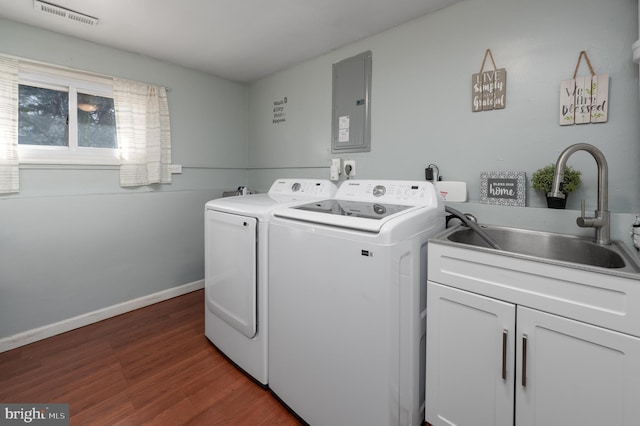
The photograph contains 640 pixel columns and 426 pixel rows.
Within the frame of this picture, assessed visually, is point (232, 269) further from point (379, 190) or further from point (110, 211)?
point (110, 211)

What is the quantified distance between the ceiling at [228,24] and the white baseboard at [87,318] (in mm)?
2208

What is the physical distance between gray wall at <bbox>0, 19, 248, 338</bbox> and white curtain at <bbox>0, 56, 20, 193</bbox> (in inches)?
2.6

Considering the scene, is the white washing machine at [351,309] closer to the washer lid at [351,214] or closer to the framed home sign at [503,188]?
the washer lid at [351,214]

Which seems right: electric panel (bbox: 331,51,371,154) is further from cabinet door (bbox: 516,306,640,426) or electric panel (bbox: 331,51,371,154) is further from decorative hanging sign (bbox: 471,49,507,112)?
cabinet door (bbox: 516,306,640,426)

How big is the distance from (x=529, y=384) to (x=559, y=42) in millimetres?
1603

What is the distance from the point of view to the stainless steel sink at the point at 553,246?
3.98 feet

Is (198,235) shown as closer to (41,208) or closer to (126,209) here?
(126,209)

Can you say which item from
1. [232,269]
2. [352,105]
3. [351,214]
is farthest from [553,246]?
[232,269]

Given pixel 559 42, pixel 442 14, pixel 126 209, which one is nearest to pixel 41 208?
pixel 126 209

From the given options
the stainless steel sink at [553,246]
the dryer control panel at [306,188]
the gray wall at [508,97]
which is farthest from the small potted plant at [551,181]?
the dryer control panel at [306,188]

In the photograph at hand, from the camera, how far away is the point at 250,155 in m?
3.49

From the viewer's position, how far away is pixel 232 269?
184cm

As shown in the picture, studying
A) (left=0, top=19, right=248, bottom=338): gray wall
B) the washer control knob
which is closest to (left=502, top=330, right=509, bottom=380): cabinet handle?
the washer control knob

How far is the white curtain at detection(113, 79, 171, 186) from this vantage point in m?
2.52
